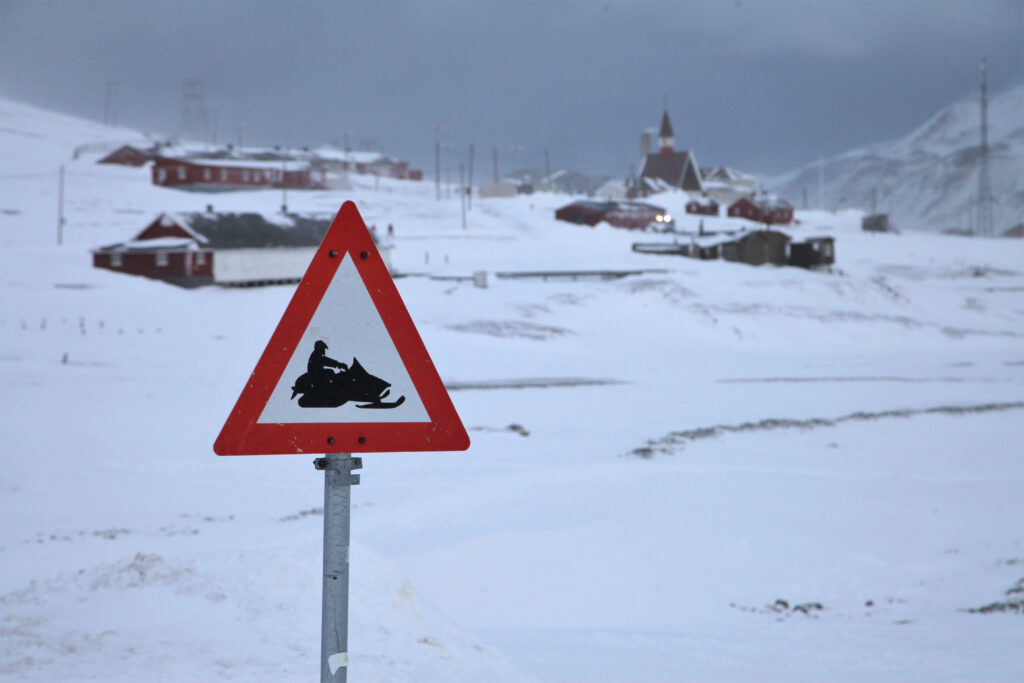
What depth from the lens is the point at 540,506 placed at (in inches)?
553

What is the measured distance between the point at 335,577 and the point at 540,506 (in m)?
11.2

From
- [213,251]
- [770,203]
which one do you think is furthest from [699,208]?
[213,251]

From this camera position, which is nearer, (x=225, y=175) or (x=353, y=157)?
(x=225, y=175)

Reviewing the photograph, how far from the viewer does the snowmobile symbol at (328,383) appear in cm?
321

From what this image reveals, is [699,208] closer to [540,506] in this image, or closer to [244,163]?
[244,163]

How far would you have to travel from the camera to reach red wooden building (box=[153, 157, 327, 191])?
90625 mm

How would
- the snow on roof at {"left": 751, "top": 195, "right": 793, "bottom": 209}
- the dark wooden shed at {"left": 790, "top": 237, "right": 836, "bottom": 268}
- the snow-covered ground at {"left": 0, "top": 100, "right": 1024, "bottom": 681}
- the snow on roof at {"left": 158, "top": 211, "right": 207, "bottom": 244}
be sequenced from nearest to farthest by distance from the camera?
1. the snow-covered ground at {"left": 0, "top": 100, "right": 1024, "bottom": 681}
2. the snow on roof at {"left": 158, "top": 211, "right": 207, "bottom": 244}
3. the dark wooden shed at {"left": 790, "top": 237, "right": 836, "bottom": 268}
4. the snow on roof at {"left": 751, "top": 195, "right": 793, "bottom": 209}

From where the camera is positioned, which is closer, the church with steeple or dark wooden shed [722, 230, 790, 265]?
dark wooden shed [722, 230, 790, 265]

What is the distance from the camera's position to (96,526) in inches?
490

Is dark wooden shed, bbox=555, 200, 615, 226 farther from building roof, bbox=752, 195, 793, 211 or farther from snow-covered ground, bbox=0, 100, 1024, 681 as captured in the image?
snow-covered ground, bbox=0, 100, 1024, 681

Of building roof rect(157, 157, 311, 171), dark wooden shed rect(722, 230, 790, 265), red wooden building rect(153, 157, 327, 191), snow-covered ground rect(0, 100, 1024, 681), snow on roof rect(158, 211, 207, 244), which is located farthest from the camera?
building roof rect(157, 157, 311, 171)

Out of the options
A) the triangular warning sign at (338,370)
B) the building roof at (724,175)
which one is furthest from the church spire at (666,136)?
the triangular warning sign at (338,370)

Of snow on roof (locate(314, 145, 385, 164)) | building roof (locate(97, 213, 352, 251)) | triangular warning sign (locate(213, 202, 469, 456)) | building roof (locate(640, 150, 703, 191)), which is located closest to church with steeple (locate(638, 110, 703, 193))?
building roof (locate(640, 150, 703, 191))

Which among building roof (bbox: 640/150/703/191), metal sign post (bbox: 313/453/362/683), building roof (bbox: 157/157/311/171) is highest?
building roof (bbox: 640/150/703/191)
